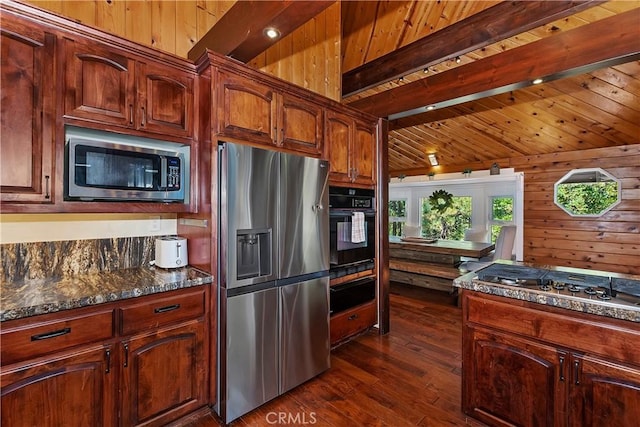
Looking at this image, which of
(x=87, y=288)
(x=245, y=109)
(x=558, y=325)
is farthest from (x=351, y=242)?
(x=87, y=288)

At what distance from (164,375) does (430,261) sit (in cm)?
385

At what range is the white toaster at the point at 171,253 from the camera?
1984mm

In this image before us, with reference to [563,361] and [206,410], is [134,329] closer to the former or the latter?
[206,410]

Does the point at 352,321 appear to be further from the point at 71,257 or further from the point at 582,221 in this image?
the point at 582,221

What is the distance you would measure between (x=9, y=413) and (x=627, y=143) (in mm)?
6600

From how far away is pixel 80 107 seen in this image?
1.57 metres

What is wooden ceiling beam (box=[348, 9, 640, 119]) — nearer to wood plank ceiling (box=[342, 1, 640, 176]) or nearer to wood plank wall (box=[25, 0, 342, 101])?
wood plank ceiling (box=[342, 1, 640, 176])

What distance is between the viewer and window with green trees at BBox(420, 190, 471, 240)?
5.98 metres

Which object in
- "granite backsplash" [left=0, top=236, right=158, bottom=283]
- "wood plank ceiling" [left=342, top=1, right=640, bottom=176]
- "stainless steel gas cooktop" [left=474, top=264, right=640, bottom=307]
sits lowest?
"stainless steel gas cooktop" [left=474, top=264, right=640, bottom=307]

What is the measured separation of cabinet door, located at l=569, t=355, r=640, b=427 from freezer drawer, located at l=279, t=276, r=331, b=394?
1.50m

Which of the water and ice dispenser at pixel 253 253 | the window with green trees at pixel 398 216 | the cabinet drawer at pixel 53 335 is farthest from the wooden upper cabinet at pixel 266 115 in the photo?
the window with green trees at pixel 398 216

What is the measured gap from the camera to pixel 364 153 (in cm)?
292

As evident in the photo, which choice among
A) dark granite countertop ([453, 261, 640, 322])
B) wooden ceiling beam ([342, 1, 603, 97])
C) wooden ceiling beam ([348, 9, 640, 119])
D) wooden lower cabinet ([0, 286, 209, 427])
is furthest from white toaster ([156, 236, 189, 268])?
wooden ceiling beam ([342, 1, 603, 97])

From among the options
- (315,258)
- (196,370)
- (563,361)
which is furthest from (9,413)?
(563,361)
